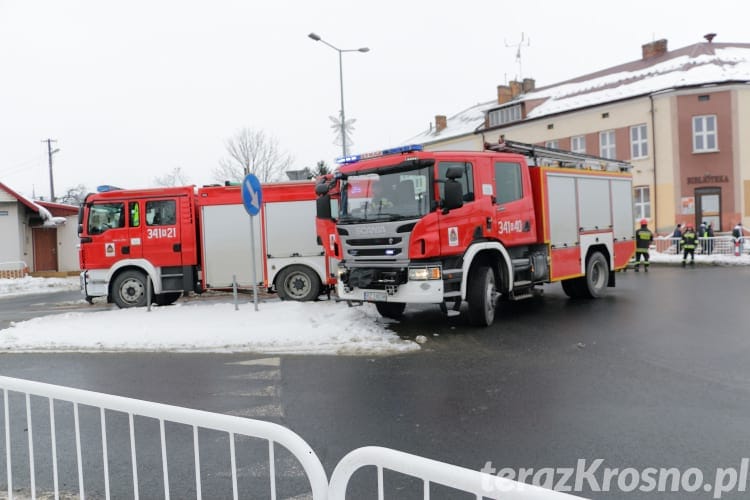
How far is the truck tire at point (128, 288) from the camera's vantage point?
43.8ft

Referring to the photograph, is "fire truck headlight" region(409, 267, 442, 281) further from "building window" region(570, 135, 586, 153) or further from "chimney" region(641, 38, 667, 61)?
"chimney" region(641, 38, 667, 61)

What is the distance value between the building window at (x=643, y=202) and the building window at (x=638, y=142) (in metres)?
1.75

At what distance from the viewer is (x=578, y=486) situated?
13.2 ft

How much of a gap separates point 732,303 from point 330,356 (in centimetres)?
864

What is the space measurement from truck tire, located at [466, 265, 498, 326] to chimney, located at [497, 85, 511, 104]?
123ft

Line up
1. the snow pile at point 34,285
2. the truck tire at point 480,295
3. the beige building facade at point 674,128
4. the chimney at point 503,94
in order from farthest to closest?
the chimney at point 503,94 < the beige building facade at point 674,128 < the snow pile at point 34,285 < the truck tire at point 480,295

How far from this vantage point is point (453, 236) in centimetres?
922

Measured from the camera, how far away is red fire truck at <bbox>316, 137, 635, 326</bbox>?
9.11 meters

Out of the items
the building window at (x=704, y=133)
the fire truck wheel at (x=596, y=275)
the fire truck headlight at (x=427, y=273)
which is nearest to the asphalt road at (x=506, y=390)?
the fire truck headlight at (x=427, y=273)

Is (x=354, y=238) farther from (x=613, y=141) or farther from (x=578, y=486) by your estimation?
(x=613, y=141)

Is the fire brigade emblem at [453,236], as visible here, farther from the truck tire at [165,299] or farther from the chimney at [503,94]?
the chimney at [503,94]

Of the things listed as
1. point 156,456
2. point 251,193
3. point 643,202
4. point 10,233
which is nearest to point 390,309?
point 251,193

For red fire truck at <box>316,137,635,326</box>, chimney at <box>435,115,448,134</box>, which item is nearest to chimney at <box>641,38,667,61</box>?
chimney at <box>435,115,448,134</box>

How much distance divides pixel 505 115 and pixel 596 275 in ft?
99.7
